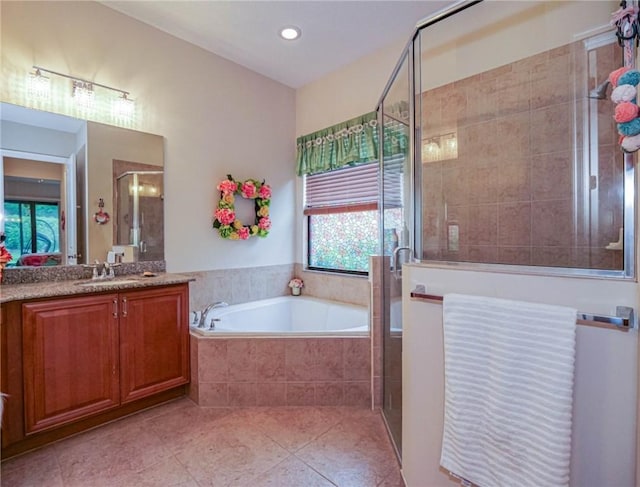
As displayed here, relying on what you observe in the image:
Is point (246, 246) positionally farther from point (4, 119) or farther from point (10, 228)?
point (4, 119)

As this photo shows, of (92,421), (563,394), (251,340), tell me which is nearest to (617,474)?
(563,394)

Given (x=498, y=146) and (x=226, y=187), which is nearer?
(x=498, y=146)

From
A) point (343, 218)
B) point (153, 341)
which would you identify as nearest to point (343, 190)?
point (343, 218)

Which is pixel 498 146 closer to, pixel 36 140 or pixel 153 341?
pixel 153 341

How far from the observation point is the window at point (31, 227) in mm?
1971

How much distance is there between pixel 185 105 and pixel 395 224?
6.75ft

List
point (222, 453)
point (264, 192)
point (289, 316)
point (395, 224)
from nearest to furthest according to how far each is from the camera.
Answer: point (222, 453)
point (395, 224)
point (264, 192)
point (289, 316)

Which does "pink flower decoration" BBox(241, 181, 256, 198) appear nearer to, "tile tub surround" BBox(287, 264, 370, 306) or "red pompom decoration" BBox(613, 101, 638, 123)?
"tile tub surround" BBox(287, 264, 370, 306)

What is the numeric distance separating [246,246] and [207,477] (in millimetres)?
1976

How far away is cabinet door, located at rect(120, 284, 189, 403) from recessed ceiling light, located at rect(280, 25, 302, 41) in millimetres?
2126

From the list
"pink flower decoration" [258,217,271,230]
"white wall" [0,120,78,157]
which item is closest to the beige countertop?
"white wall" [0,120,78,157]

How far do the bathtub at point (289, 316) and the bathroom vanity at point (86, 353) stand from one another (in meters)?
0.44

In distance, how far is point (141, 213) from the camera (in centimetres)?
252

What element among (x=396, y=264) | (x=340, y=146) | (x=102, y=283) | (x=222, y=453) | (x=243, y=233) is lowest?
(x=222, y=453)
